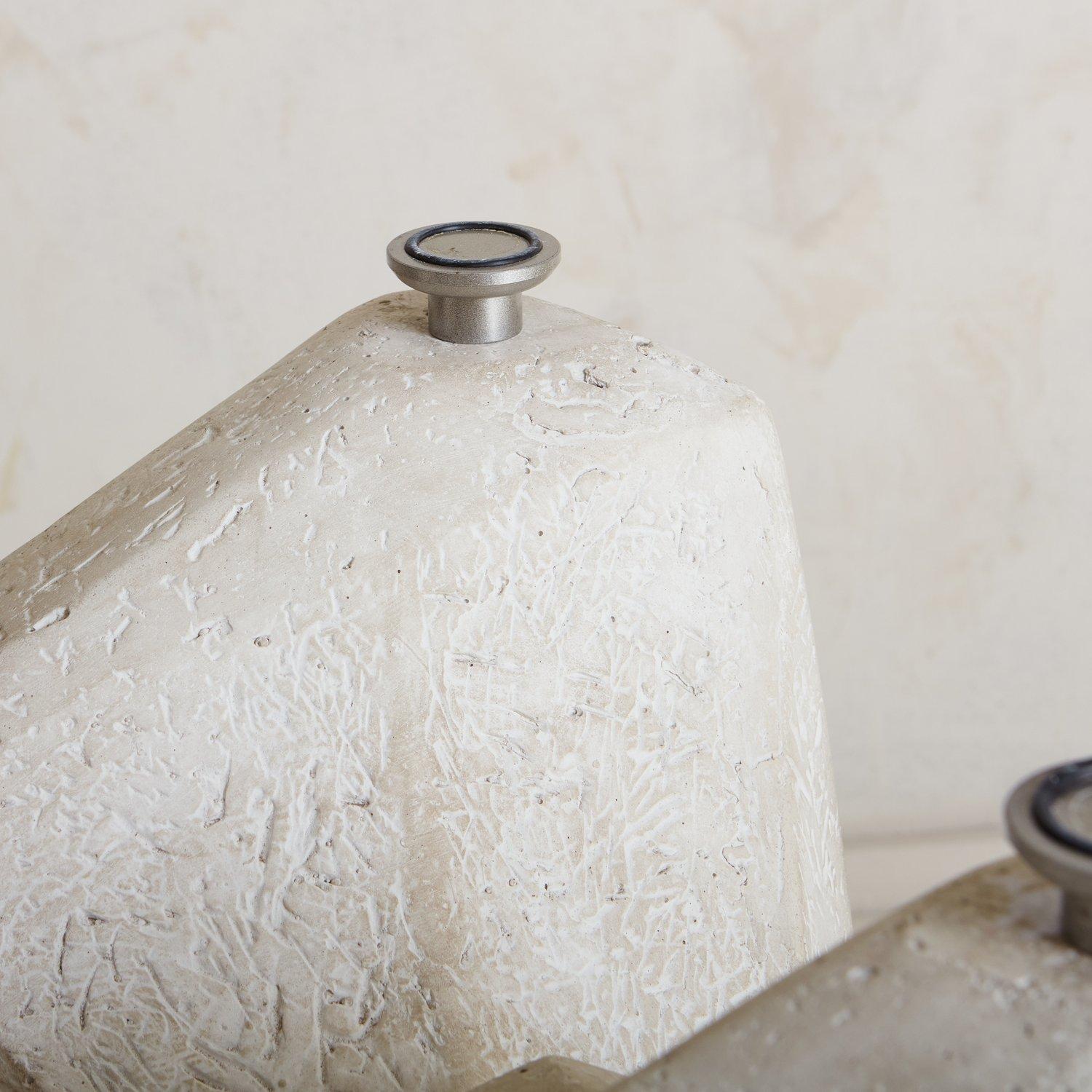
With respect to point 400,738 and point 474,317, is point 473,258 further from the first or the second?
point 400,738

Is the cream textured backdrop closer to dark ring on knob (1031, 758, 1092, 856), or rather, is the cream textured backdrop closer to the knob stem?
the knob stem

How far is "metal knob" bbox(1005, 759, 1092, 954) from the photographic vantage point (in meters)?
0.30

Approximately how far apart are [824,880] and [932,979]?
0.36 metres

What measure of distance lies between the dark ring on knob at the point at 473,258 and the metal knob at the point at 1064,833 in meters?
0.35

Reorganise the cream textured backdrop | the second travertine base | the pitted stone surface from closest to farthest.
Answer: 1. the pitted stone surface
2. the second travertine base
3. the cream textured backdrop

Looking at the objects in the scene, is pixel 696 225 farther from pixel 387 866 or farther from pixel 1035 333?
pixel 387 866

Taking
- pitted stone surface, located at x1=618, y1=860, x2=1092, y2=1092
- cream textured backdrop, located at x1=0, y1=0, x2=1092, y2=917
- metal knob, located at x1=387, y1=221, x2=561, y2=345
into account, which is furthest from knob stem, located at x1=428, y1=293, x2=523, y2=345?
cream textured backdrop, located at x1=0, y1=0, x2=1092, y2=917

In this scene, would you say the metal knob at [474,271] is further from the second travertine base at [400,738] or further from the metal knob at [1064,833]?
the metal knob at [1064,833]

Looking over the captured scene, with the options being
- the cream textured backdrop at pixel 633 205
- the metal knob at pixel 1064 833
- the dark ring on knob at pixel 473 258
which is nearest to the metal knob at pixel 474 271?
the dark ring on knob at pixel 473 258

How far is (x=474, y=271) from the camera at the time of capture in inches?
23.4

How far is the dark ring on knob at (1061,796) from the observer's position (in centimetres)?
30

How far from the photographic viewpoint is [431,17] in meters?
1.08

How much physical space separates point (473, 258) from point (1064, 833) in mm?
380

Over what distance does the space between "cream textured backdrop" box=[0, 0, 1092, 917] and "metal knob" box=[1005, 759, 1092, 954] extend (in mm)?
895
